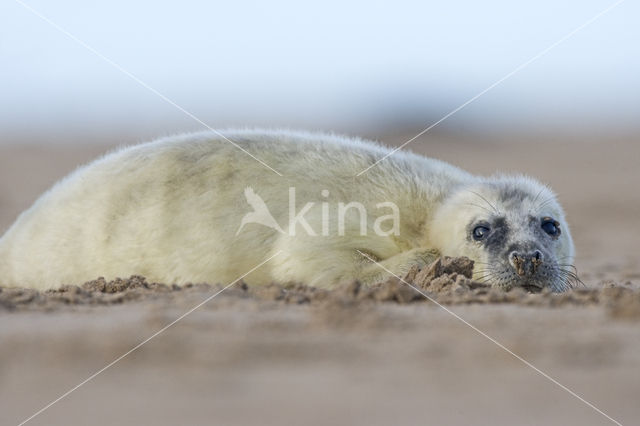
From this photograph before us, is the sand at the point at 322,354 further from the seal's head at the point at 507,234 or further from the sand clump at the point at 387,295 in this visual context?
the seal's head at the point at 507,234

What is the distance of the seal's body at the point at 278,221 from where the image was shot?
5.07 m

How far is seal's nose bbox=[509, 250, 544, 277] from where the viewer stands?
488 cm

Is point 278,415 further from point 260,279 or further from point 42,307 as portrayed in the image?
point 260,279

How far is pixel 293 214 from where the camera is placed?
5.22 meters

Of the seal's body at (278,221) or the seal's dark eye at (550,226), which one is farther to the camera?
the seal's dark eye at (550,226)

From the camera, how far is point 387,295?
4082mm

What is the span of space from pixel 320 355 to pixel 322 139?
278 centimetres

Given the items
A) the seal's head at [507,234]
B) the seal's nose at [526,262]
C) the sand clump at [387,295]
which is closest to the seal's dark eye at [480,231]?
the seal's head at [507,234]

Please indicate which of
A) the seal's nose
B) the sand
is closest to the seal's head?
the seal's nose

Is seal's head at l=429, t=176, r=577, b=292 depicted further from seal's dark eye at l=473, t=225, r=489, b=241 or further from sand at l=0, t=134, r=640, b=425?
sand at l=0, t=134, r=640, b=425

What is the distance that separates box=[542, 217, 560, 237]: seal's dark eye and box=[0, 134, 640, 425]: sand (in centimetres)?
70

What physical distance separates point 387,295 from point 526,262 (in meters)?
1.11

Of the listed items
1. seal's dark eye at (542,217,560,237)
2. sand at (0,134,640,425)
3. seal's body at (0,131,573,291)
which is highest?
seal's dark eye at (542,217,560,237)

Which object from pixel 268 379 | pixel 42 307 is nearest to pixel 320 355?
pixel 268 379
